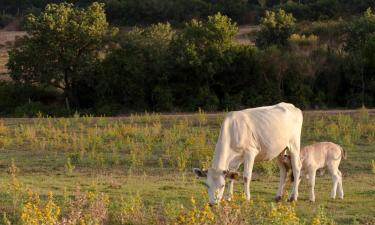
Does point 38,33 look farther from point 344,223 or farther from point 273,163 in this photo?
point 344,223

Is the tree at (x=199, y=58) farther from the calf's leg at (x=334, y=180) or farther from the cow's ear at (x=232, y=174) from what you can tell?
the cow's ear at (x=232, y=174)

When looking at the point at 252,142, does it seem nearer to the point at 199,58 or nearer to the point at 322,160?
the point at 322,160

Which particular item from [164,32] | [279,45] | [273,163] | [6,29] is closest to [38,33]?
[164,32]

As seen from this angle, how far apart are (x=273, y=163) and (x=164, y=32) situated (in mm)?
24633

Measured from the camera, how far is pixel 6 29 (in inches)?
2889

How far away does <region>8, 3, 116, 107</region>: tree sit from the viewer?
37.1m

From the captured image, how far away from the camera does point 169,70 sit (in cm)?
3622

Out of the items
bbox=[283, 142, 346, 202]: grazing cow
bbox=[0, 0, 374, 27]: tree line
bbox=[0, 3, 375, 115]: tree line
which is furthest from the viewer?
bbox=[0, 0, 374, 27]: tree line

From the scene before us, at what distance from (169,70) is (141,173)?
20.9 m

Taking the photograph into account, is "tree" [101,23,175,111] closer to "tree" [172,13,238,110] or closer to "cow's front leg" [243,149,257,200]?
"tree" [172,13,238,110]

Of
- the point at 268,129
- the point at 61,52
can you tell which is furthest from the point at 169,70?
the point at 268,129

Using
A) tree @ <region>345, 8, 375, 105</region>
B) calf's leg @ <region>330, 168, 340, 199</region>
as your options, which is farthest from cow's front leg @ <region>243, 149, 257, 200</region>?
tree @ <region>345, 8, 375, 105</region>

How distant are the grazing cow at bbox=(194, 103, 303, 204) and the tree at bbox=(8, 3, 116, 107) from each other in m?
25.9

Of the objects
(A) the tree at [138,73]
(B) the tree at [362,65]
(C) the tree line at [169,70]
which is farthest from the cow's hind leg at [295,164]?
(A) the tree at [138,73]
